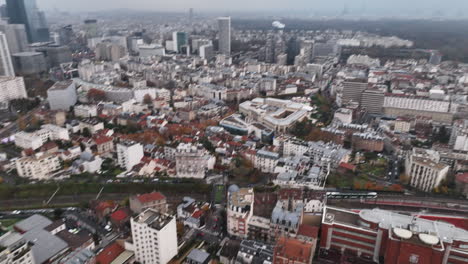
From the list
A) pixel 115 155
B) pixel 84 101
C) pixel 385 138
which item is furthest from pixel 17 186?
pixel 385 138

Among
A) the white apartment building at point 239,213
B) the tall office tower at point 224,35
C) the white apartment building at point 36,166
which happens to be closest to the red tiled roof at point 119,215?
the white apartment building at point 239,213

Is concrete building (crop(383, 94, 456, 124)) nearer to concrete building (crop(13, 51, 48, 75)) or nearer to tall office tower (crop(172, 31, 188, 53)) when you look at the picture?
tall office tower (crop(172, 31, 188, 53))

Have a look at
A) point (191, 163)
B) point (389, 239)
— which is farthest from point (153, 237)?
point (389, 239)

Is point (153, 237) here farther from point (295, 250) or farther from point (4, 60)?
point (4, 60)

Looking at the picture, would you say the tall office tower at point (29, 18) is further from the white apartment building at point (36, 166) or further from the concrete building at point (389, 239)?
the concrete building at point (389, 239)

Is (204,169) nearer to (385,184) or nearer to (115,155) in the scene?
(115,155)

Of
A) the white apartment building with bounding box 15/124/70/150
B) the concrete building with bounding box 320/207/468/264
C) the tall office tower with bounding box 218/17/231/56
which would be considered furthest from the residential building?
the tall office tower with bounding box 218/17/231/56
